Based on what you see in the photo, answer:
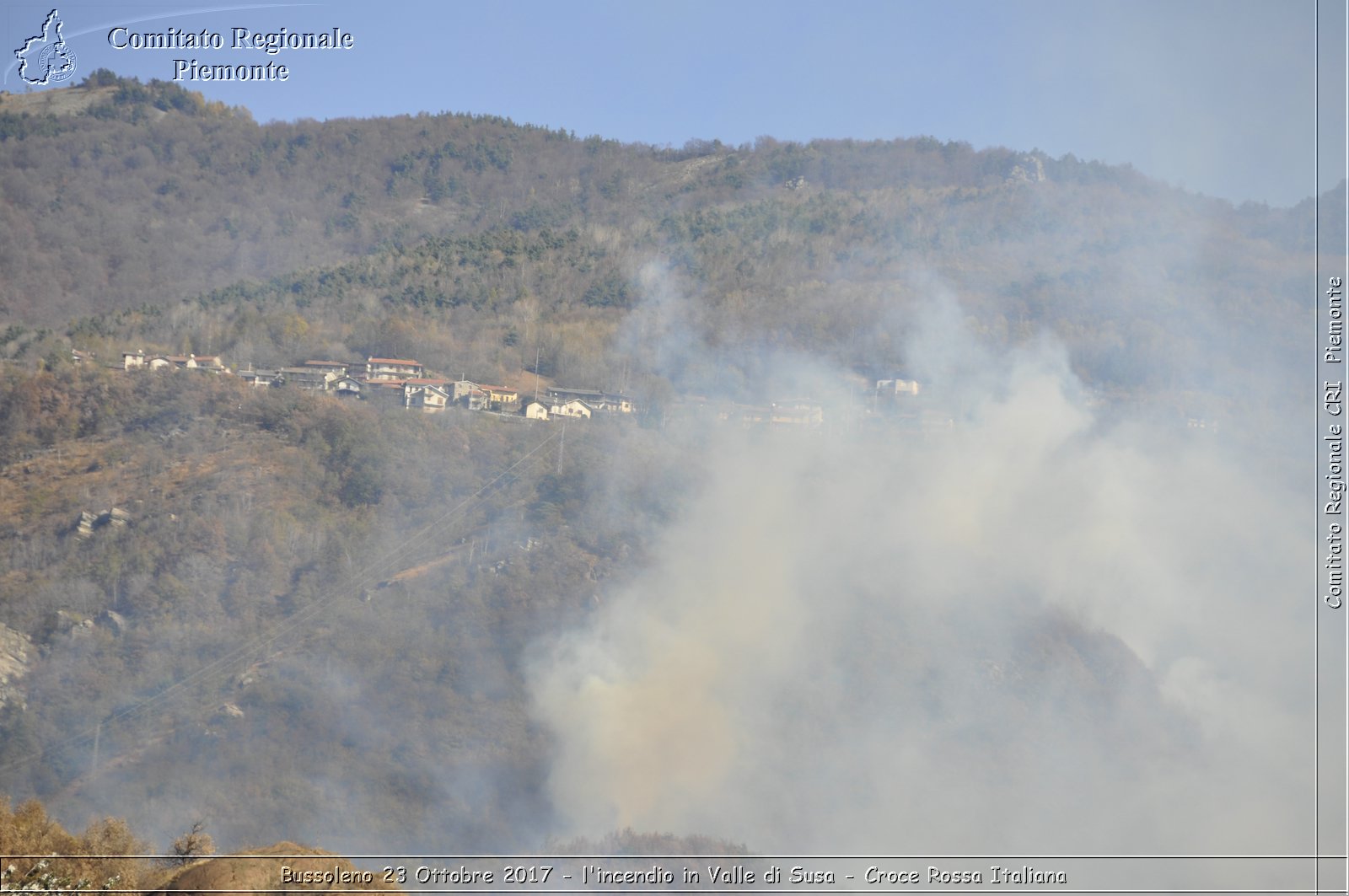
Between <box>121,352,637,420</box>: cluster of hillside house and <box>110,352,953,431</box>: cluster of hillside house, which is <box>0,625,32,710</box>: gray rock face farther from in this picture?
<box>121,352,637,420</box>: cluster of hillside house

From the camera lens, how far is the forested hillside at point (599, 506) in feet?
127

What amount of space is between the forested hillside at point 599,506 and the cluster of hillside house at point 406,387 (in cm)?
197

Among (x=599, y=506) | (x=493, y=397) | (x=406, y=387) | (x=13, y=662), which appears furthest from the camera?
(x=493, y=397)

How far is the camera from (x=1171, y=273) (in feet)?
313

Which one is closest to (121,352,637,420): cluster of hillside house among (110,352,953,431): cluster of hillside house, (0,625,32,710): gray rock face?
(110,352,953,431): cluster of hillside house

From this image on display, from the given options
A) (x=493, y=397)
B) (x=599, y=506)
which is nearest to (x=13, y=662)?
(x=599, y=506)

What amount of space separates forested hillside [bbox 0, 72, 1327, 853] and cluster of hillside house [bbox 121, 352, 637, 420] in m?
1.97

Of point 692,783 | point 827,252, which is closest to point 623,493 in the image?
point 692,783

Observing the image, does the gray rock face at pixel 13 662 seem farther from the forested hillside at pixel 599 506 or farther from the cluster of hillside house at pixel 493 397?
the cluster of hillside house at pixel 493 397

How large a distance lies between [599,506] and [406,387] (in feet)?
59.1

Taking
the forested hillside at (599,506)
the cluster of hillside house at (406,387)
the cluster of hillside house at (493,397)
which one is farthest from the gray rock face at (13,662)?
the cluster of hillside house at (406,387)

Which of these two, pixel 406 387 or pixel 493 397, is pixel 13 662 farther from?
pixel 493 397

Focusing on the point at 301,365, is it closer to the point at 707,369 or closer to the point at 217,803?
the point at 707,369

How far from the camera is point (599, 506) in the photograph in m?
53.2
